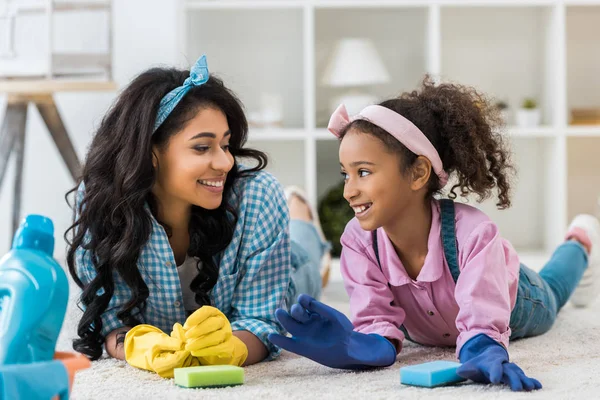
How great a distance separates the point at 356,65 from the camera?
3.22m

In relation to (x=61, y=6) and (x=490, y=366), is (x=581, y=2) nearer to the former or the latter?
(x=61, y=6)

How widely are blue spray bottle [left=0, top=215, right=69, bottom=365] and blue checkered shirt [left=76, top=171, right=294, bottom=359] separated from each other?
506 mm

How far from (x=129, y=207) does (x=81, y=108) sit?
1.90 meters

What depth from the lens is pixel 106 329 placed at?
1528 mm

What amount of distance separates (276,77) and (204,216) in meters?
1.91

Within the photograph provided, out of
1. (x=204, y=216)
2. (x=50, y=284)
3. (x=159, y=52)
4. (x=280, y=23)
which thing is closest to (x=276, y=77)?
(x=280, y=23)

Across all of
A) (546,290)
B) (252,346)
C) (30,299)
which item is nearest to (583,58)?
(546,290)

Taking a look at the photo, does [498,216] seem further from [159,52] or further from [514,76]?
[159,52]

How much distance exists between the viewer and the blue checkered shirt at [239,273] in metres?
1.50

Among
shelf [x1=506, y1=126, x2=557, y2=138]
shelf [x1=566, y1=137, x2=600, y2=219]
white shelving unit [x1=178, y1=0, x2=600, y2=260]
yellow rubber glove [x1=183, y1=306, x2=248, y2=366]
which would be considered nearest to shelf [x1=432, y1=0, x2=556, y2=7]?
white shelving unit [x1=178, y1=0, x2=600, y2=260]

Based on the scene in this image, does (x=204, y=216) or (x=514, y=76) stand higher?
(x=514, y=76)

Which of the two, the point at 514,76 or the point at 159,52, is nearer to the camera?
the point at 159,52

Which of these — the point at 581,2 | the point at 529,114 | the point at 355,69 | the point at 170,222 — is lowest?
the point at 170,222

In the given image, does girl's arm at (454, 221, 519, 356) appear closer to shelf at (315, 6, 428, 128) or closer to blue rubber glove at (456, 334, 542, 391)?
blue rubber glove at (456, 334, 542, 391)
